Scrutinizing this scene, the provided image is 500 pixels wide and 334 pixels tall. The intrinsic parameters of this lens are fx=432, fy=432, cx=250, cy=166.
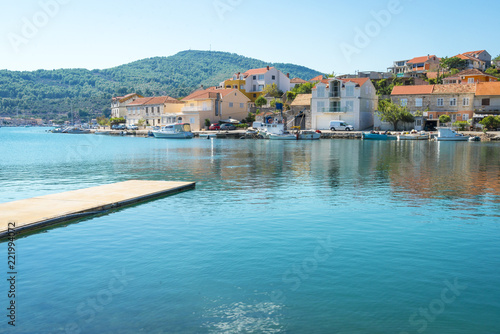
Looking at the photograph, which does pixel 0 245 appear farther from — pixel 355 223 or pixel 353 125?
pixel 353 125

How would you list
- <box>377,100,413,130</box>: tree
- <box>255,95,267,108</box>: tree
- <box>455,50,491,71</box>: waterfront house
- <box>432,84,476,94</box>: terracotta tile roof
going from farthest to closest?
<box>455,50,491,71</box>: waterfront house < <box>255,95,267,108</box>: tree < <box>377,100,413,130</box>: tree < <box>432,84,476,94</box>: terracotta tile roof

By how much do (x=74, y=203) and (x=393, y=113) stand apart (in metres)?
75.1

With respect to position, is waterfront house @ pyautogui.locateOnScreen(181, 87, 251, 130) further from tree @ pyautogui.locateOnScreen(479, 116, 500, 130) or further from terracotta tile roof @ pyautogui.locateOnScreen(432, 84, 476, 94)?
tree @ pyautogui.locateOnScreen(479, 116, 500, 130)

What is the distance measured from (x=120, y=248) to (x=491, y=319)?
947 centimetres

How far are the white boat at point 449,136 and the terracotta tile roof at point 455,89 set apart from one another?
12580 mm

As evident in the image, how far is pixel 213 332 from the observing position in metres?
7.69

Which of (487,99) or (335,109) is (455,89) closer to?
(487,99)

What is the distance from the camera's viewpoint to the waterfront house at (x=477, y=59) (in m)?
120

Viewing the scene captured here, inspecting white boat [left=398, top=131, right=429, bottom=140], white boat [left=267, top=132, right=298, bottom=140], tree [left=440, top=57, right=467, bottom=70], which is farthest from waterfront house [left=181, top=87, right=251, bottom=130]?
tree [left=440, top=57, right=467, bottom=70]

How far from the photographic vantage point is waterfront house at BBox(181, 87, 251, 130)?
101 m

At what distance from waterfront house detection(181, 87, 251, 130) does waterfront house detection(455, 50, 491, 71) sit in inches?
2568

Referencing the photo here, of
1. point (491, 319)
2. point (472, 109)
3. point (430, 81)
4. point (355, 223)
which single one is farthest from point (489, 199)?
point (430, 81)

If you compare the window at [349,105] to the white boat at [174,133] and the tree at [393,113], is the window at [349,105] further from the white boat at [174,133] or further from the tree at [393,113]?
the white boat at [174,133]

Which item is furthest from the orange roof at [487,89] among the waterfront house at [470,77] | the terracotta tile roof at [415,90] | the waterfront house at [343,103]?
the waterfront house at [343,103]
